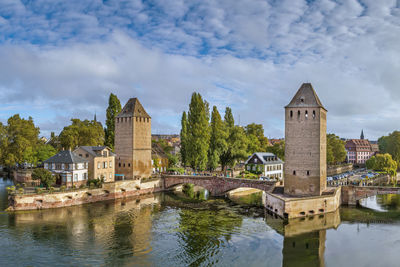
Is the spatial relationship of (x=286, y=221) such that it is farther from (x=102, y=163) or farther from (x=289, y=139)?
(x=102, y=163)

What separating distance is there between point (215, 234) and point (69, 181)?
72.9 ft

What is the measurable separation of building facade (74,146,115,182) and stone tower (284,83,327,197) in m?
24.0

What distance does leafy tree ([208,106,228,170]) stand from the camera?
5053cm

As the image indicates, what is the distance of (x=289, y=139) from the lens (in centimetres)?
3503

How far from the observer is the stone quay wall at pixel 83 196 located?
3229 cm

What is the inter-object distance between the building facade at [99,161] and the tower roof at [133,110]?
637cm

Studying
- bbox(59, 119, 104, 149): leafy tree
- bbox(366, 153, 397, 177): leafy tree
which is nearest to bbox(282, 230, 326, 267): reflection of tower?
bbox(366, 153, 397, 177): leafy tree

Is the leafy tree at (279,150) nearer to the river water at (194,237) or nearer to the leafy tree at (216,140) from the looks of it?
the leafy tree at (216,140)

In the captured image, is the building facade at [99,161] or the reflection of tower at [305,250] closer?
the reflection of tower at [305,250]

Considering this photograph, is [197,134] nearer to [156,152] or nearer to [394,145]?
[156,152]

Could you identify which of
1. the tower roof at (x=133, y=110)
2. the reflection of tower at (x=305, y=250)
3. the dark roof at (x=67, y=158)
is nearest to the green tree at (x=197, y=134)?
the tower roof at (x=133, y=110)

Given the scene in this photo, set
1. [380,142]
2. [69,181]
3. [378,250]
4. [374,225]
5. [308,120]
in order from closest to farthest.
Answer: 1. [378,250]
2. [374,225]
3. [308,120]
4. [69,181]
5. [380,142]

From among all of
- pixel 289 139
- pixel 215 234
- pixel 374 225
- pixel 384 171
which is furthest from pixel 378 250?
pixel 384 171

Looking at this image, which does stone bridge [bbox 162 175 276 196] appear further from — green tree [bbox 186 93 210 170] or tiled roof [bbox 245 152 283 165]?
tiled roof [bbox 245 152 283 165]
